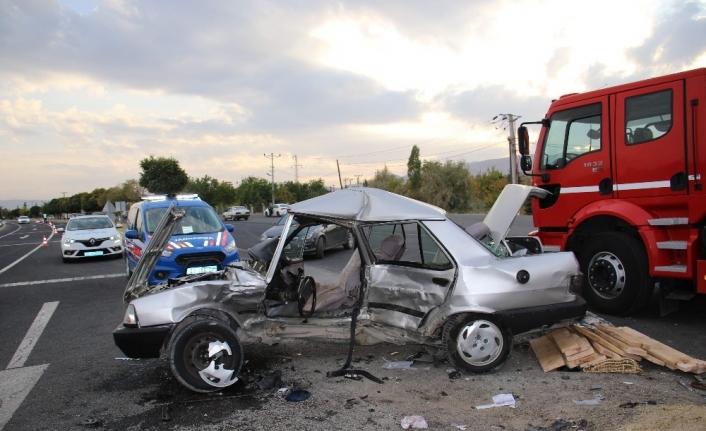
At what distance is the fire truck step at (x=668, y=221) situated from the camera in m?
5.51

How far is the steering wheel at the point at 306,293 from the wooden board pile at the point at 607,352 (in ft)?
7.61

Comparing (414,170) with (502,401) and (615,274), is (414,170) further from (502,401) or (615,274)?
(502,401)

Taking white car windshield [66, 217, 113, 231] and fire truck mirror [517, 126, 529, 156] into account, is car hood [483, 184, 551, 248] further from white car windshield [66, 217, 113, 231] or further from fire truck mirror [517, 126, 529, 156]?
white car windshield [66, 217, 113, 231]

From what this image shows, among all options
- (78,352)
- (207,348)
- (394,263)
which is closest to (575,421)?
(394,263)

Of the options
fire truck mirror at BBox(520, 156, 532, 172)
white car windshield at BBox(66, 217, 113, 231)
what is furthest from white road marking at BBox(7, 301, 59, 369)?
white car windshield at BBox(66, 217, 113, 231)

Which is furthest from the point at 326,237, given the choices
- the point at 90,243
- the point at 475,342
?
the point at 90,243

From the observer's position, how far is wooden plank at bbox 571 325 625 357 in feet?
14.7

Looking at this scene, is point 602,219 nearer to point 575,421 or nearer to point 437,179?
point 575,421

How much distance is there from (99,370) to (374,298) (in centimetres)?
297

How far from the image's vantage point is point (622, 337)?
466cm

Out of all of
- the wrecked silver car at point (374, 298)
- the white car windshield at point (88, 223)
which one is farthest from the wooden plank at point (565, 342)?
the white car windshield at point (88, 223)

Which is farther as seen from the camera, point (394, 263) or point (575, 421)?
point (394, 263)

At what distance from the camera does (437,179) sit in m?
54.7

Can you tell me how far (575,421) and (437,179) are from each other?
5218 centimetres
